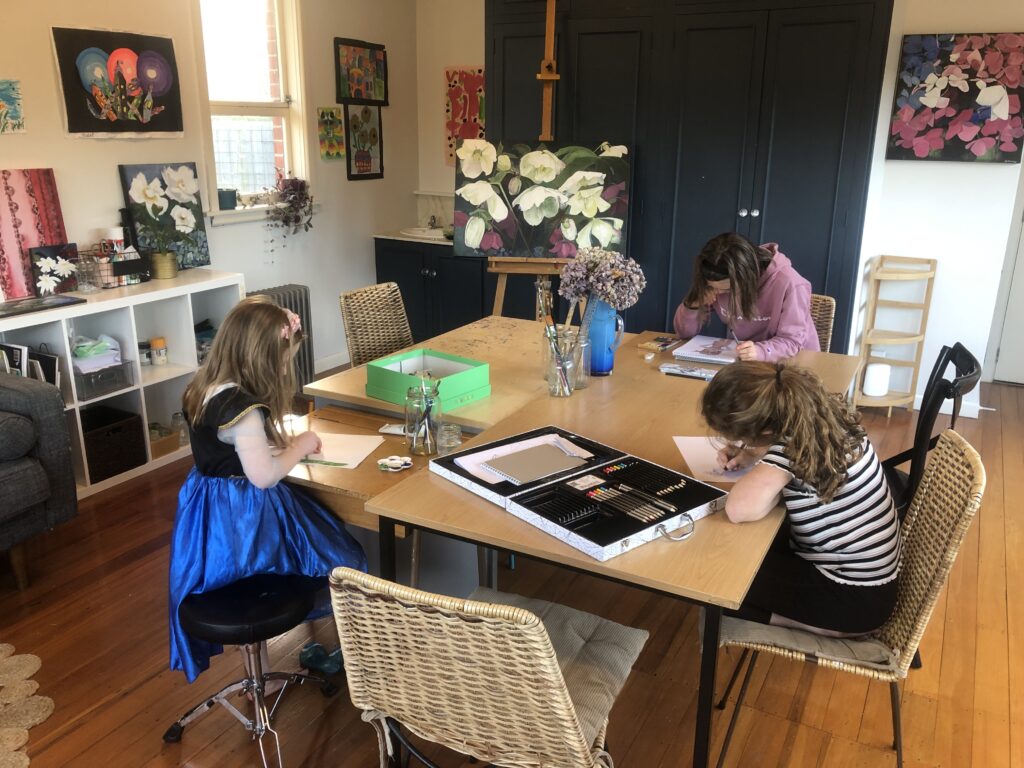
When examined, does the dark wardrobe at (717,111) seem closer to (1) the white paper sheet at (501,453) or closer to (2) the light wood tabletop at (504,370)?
(2) the light wood tabletop at (504,370)

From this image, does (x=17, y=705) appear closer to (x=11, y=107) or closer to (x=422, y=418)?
(x=422, y=418)

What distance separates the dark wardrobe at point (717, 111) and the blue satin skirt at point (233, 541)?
3240mm

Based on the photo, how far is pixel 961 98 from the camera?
4.31m

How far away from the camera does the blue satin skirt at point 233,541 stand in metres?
2.06

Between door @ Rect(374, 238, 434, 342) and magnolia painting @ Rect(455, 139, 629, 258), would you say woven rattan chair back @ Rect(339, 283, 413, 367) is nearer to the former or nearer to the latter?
magnolia painting @ Rect(455, 139, 629, 258)

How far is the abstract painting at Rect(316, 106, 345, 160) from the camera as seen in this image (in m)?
5.24

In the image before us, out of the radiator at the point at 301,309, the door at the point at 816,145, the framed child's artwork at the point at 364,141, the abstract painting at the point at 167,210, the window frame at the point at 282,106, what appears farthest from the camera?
the framed child's artwork at the point at 364,141

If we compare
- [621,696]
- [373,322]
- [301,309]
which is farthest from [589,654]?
[301,309]

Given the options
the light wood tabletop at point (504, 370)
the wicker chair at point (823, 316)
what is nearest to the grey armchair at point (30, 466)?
the light wood tabletop at point (504, 370)

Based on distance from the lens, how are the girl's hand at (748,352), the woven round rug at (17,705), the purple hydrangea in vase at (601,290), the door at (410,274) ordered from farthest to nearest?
the door at (410,274)
the girl's hand at (748,352)
the purple hydrangea in vase at (601,290)
the woven round rug at (17,705)

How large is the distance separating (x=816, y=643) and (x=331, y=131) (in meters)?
4.46

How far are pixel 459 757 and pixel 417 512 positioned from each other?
78cm

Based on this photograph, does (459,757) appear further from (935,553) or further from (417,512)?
(935,553)

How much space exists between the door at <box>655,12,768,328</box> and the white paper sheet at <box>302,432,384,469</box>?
296cm
